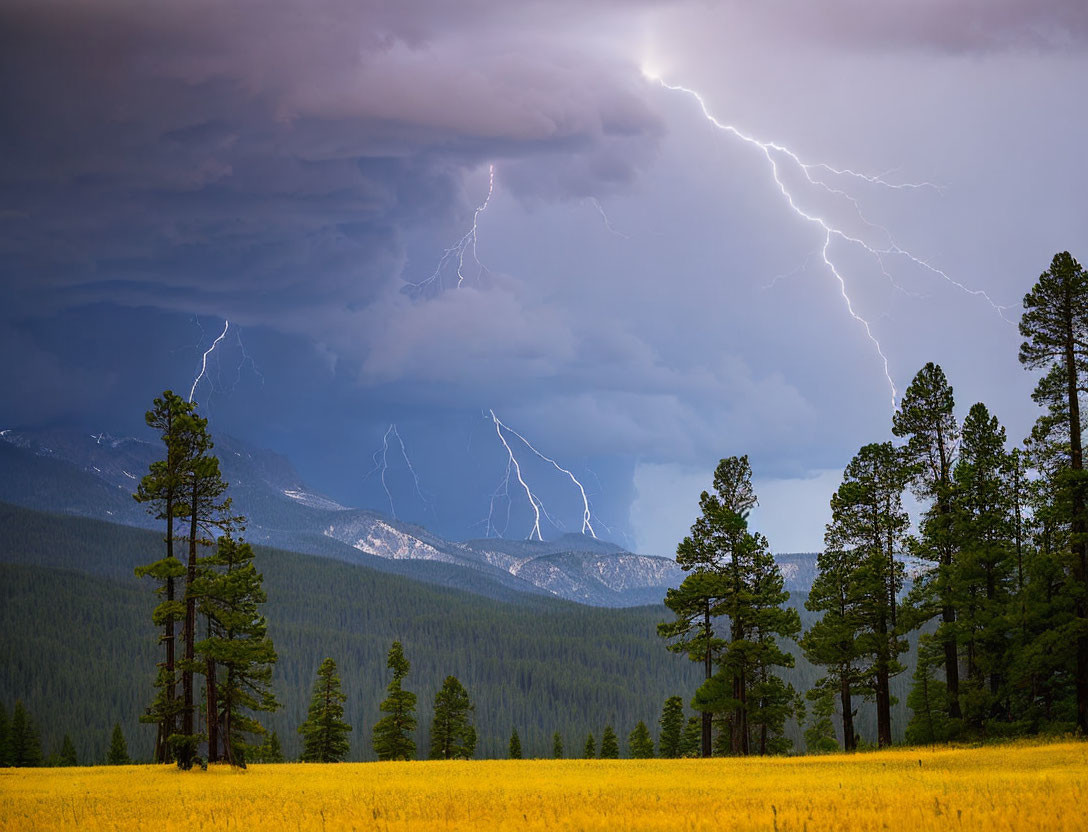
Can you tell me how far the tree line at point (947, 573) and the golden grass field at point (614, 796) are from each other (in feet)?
16.2

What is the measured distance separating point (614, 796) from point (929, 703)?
38.3 meters

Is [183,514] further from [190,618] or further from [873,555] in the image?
[873,555]

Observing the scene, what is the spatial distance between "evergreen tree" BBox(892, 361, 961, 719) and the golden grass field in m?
5.65

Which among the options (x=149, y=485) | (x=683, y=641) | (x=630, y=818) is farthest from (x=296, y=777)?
(x=630, y=818)

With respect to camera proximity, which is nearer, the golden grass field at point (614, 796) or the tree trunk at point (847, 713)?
the golden grass field at point (614, 796)

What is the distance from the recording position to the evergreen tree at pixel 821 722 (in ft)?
154

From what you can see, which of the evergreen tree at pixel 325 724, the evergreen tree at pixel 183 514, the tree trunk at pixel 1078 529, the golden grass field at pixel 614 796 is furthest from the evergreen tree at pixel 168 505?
the tree trunk at pixel 1078 529

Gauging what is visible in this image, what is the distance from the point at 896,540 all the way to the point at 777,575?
6233 mm

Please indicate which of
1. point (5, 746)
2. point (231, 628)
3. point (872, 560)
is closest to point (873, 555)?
point (872, 560)

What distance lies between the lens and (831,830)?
1597 centimetres

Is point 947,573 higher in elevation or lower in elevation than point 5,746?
higher

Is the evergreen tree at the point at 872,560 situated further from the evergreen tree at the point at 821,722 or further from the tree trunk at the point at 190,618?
the tree trunk at the point at 190,618

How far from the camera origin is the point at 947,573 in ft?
138

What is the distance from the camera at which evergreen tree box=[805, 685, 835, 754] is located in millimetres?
46844
